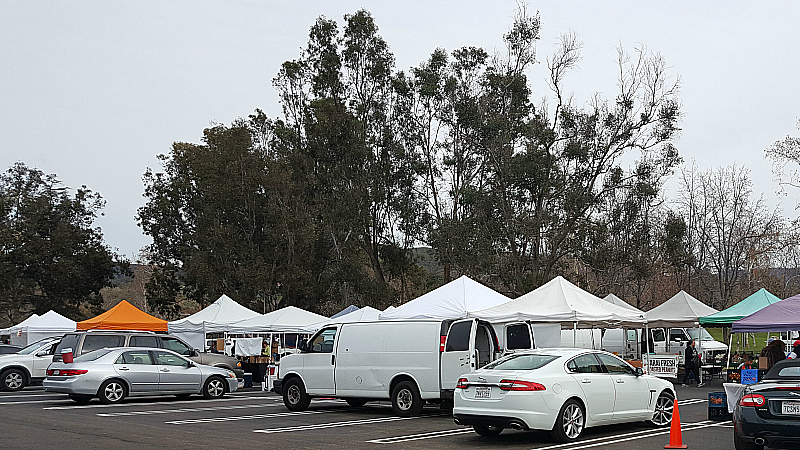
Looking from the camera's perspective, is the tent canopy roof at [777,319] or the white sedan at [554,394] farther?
the tent canopy roof at [777,319]

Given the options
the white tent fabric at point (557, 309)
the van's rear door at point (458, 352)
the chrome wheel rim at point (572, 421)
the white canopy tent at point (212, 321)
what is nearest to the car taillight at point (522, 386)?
the chrome wheel rim at point (572, 421)

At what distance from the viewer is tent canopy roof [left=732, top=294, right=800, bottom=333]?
1922cm

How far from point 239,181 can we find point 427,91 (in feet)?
39.5

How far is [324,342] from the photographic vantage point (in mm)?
18281

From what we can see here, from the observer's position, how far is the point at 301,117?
4975cm

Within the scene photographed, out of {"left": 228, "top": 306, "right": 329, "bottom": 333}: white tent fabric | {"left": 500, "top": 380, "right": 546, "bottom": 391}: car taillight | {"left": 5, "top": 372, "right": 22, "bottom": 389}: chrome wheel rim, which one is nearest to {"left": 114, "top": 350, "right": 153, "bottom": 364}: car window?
{"left": 5, "top": 372, "right": 22, "bottom": 389}: chrome wheel rim

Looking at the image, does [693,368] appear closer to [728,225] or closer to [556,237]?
[556,237]

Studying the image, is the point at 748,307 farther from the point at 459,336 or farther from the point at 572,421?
the point at 572,421

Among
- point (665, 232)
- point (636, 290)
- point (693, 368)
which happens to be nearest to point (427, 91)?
point (665, 232)

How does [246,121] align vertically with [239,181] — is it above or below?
above

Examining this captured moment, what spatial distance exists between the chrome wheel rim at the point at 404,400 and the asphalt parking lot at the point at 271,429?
0.32m

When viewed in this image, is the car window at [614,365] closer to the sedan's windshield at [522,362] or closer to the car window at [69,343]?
the sedan's windshield at [522,362]

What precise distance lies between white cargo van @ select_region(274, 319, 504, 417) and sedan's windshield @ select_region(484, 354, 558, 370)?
298cm

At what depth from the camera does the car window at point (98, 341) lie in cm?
2168
